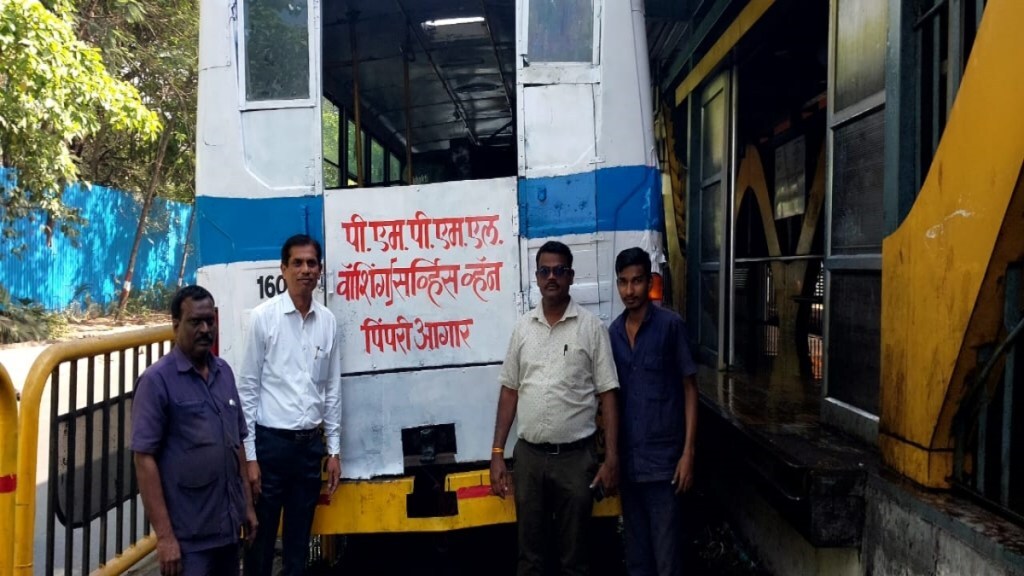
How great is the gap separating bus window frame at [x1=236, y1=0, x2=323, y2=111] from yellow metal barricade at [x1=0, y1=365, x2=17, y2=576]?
166 centimetres

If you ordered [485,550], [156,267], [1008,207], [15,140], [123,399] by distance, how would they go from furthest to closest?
[156,267] → [15,140] → [485,550] → [123,399] → [1008,207]

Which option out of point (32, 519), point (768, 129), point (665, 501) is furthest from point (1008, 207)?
point (768, 129)

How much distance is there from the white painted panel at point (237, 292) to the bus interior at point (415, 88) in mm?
666

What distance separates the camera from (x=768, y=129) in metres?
9.90

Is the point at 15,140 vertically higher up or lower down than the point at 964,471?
higher up

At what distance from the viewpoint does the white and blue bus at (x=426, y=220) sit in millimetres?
4062

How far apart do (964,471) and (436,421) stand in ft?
7.45

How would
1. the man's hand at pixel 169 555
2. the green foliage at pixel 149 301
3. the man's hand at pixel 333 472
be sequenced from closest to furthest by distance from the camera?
the man's hand at pixel 169 555
the man's hand at pixel 333 472
the green foliage at pixel 149 301

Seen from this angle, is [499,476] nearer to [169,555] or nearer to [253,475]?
[253,475]

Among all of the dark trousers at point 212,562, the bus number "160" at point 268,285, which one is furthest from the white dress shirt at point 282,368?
the dark trousers at point 212,562

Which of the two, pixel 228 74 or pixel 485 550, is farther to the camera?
pixel 485 550

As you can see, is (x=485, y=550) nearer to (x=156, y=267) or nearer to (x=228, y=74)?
(x=228, y=74)

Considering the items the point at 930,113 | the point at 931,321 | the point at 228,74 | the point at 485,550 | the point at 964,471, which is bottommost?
the point at 485,550

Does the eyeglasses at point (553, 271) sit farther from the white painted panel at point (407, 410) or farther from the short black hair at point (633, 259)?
the white painted panel at point (407, 410)
